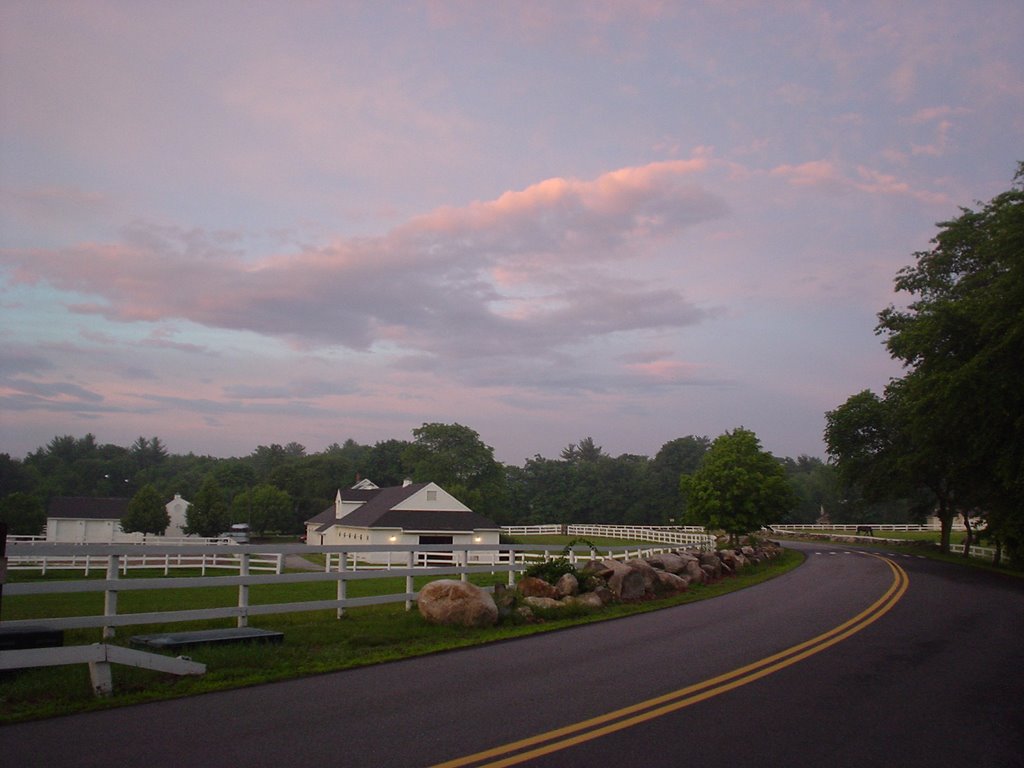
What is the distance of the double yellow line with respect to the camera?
628 cm

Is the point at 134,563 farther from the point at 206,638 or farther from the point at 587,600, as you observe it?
the point at 206,638

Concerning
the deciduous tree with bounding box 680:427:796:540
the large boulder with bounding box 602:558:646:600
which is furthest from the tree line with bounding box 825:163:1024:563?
the large boulder with bounding box 602:558:646:600

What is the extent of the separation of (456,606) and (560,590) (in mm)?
4136

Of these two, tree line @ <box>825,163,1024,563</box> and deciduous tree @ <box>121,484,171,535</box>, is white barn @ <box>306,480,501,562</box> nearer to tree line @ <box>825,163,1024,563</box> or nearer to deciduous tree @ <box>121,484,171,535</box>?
deciduous tree @ <box>121,484,171,535</box>

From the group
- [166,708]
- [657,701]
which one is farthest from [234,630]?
[657,701]

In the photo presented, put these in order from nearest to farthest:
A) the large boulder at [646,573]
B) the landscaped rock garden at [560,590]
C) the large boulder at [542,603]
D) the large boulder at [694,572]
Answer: the landscaped rock garden at [560,590] → the large boulder at [542,603] → the large boulder at [646,573] → the large boulder at [694,572]

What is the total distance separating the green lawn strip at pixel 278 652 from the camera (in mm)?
7996

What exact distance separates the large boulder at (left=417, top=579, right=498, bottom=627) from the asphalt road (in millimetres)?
1349

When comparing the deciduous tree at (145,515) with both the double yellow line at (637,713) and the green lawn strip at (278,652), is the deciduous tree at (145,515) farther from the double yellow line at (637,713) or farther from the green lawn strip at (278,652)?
the double yellow line at (637,713)

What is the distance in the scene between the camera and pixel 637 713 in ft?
25.2

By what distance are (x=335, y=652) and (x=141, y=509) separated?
62.3 metres

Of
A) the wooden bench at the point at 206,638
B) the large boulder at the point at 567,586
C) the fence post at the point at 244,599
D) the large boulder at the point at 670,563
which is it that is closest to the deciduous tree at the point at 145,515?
the large boulder at the point at 670,563

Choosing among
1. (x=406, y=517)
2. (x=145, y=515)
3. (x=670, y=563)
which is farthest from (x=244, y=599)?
(x=145, y=515)

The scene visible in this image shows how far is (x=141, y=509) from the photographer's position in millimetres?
66062
